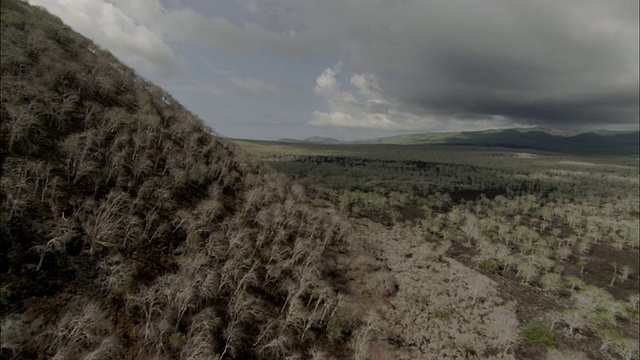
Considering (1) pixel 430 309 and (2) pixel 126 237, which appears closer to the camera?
(2) pixel 126 237

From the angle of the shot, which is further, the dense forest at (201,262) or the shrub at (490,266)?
the shrub at (490,266)

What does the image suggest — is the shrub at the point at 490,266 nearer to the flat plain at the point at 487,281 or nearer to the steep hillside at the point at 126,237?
the flat plain at the point at 487,281

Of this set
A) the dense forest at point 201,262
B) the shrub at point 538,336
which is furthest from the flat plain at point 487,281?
the dense forest at point 201,262

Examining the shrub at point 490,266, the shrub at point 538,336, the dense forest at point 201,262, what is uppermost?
the dense forest at point 201,262

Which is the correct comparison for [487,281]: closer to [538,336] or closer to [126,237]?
[538,336]

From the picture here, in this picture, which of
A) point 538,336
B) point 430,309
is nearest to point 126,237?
point 430,309

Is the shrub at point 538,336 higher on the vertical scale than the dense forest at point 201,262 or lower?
lower

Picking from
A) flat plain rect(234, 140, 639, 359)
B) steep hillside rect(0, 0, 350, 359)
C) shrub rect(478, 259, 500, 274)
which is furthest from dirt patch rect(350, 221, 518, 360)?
steep hillside rect(0, 0, 350, 359)

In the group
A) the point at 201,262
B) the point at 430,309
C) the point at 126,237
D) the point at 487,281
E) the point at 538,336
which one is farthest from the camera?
the point at 487,281

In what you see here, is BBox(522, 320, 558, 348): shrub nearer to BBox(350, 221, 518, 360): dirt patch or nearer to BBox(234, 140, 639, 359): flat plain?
BBox(234, 140, 639, 359): flat plain
